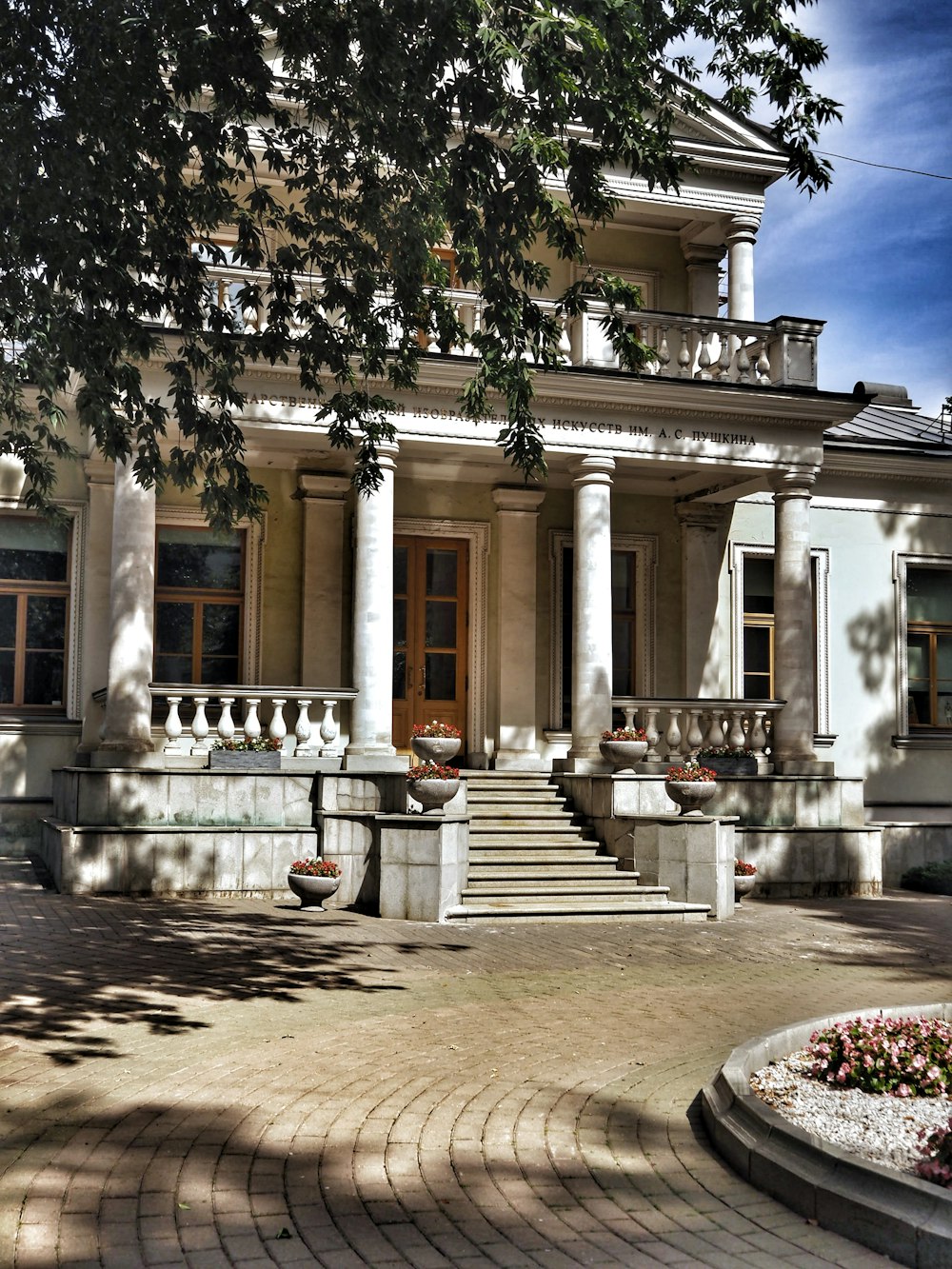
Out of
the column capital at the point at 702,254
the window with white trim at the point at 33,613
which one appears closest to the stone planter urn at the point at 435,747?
the window with white trim at the point at 33,613

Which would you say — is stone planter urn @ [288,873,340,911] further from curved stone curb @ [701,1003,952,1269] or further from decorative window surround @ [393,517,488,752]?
curved stone curb @ [701,1003,952,1269]

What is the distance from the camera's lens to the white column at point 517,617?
58.7ft

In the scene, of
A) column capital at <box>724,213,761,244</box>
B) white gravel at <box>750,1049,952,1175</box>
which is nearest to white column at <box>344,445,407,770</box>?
column capital at <box>724,213,761,244</box>

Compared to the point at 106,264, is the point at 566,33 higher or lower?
higher

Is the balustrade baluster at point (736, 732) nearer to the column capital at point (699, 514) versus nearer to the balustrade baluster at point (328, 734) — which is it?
the column capital at point (699, 514)

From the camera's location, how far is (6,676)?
56.0 feet

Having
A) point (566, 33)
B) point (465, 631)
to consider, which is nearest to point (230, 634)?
point (465, 631)

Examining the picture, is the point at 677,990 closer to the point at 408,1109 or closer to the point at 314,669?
the point at 408,1109

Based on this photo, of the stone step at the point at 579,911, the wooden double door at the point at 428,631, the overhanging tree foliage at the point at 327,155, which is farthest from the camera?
the wooden double door at the point at 428,631

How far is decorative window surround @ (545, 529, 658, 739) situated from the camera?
18609mm

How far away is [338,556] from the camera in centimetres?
1761

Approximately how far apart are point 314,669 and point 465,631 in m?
2.34

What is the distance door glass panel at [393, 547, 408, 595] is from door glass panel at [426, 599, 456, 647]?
416 millimetres

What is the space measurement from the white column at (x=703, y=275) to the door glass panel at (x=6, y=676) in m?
10.9
